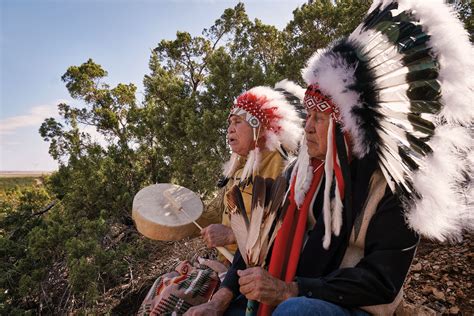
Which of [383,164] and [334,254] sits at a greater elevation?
[383,164]

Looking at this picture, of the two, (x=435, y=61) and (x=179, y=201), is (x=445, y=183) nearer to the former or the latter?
(x=435, y=61)

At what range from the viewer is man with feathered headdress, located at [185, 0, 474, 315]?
1.09 m

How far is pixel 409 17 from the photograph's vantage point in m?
1.15

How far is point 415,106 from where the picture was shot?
1.15 metres

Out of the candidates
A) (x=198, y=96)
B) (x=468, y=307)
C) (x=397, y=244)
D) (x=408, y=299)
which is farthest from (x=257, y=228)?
(x=198, y=96)

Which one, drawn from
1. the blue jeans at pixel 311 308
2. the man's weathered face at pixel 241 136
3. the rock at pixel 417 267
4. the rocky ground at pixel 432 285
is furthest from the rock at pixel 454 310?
the man's weathered face at pixel 241 136

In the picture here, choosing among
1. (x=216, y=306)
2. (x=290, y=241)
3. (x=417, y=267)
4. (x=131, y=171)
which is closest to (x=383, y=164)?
(x=290, y=241)

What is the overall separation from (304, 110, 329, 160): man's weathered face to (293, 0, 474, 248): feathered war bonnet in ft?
0.37

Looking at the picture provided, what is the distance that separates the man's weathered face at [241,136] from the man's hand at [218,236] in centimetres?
61

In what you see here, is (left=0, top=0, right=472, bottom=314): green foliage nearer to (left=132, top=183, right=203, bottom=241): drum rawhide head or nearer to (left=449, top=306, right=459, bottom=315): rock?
(left=132, top=183, right=203, bottom=241): drum rawhide head

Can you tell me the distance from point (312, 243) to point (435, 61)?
2.66 feet

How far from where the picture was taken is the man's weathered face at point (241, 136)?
7.87 ft

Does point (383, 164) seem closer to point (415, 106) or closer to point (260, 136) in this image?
point (415, 106)

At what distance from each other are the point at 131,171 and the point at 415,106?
427 centimetres
